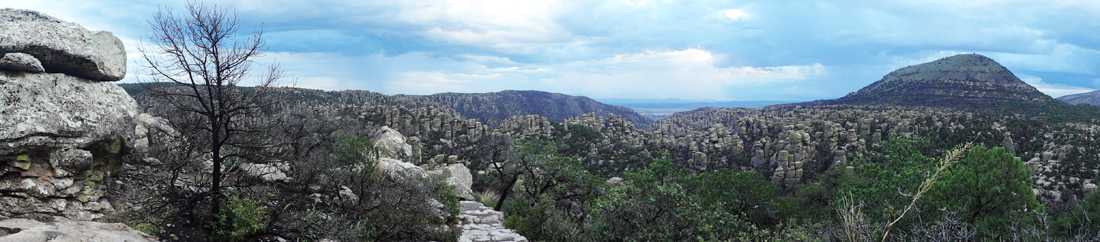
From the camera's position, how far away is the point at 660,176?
18.5 metres

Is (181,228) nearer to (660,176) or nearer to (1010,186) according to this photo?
(660,176)

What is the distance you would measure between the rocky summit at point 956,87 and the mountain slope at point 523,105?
53764mm

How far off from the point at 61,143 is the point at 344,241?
5074mm

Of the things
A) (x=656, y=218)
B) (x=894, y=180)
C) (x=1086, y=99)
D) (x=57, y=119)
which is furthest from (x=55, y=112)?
(x=1086, y=99)

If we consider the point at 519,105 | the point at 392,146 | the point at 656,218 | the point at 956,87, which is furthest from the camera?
the point at 519,105

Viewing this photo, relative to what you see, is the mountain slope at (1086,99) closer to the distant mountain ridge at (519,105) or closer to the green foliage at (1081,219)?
the distant mountain ridge at (519,105)

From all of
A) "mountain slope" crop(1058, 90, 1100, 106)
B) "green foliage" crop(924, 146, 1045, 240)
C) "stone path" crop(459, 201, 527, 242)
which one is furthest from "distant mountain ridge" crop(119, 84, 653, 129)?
"mountain slope" crop(1058, 90, 1100, 106)

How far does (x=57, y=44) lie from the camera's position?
878 cm

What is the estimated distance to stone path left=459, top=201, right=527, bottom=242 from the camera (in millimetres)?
14750

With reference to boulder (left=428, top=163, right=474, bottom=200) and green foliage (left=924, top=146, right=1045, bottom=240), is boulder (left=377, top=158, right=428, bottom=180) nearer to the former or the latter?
boulder (left=428, top=163, right=474, bottom=200)

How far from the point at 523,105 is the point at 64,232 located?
445 ft

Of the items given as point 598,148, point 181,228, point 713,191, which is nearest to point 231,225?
point 181,228

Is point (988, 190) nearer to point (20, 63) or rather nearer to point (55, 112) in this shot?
point (55, 112)

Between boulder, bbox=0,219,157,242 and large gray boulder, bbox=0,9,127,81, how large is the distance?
123 inches
